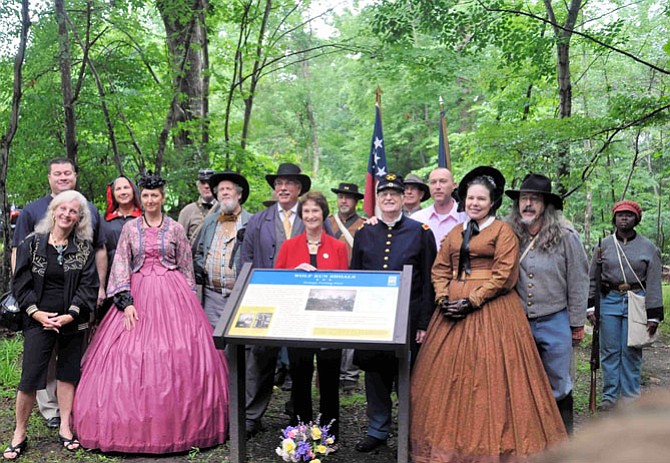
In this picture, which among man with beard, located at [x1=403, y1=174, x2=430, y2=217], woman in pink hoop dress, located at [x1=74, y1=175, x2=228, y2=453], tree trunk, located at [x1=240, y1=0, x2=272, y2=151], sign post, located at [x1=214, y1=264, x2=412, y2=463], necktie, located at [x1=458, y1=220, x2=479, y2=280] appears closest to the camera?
sign post, located at [x1=214, y1=264, x2=412, y2=463]

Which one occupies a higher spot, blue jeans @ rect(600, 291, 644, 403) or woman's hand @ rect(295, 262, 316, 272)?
woman's hand @ rect(295, 262, 316, 272)

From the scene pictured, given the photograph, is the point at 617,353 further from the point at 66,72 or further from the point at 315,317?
the point at 66,72

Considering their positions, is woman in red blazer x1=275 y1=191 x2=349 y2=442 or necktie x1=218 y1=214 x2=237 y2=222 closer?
woman in red blazer x1=275 y1=191 x2=349 y2=442

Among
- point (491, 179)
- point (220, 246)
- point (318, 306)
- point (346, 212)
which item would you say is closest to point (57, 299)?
point (220, 246)

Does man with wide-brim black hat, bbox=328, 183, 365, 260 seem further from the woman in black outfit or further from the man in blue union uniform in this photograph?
the woman in black outfit

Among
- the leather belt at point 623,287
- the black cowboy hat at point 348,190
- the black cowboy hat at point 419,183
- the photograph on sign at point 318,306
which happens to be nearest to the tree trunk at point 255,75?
the black cowboy hat at point 348,190

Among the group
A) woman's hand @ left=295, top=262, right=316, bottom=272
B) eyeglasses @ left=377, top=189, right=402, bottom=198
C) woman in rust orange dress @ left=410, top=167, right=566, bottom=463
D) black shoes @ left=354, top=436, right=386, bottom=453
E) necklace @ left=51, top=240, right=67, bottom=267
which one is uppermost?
eyeglasses @ left=377, top=189, right=402, bottom=198

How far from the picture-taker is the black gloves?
170 inches

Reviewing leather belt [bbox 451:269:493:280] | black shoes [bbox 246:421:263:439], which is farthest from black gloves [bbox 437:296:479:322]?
black shoes [bbox 246:421:263:439]

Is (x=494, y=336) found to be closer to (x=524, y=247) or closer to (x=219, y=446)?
(x=524, y=247)

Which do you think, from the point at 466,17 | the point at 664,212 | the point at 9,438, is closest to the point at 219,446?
the point at 9,438

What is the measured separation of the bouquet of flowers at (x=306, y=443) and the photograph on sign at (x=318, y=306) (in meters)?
0.82

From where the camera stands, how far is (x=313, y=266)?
476 centimetres

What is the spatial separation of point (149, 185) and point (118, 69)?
13.1ft
